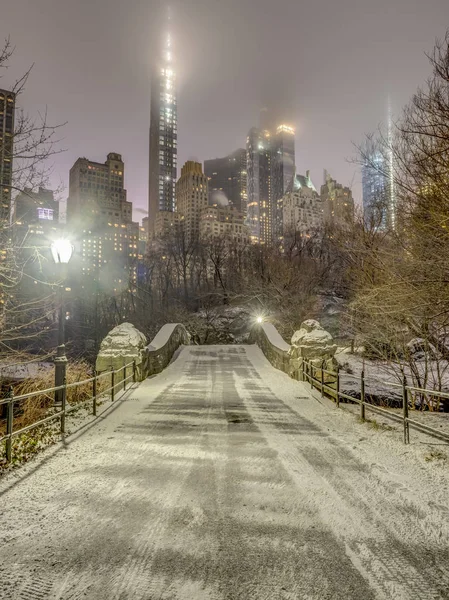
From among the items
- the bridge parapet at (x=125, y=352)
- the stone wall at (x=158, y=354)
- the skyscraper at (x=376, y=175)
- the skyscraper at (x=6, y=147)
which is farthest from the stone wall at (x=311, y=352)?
the skyscraper at (x=6, y=147)

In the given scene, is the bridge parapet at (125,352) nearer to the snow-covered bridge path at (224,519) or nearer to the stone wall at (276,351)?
the stone wall at (276,351)

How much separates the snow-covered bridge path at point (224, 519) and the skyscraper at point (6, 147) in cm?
664

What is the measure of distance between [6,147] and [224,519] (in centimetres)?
979

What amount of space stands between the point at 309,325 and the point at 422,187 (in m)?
7.30

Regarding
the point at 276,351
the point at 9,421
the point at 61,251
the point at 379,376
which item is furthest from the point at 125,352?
the point at 379,376

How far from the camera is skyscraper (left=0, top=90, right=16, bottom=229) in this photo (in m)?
8.63

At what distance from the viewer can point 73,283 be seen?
64.6 m

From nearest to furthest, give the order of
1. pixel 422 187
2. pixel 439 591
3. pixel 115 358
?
pixel 439 591 < pixel 422 187 < pixel 115 358

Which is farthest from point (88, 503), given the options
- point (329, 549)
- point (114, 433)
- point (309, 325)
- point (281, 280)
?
point (281, 280)

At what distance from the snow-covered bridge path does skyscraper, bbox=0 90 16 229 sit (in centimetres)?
664

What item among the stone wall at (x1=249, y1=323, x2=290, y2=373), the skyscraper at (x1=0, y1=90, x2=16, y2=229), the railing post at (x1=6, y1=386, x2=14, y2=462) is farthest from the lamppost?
the stone wall at (x1=249, y1=323, x2=290, y2=373)

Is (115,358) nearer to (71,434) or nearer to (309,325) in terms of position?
(71,434)

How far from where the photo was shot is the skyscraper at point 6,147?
28.3ft

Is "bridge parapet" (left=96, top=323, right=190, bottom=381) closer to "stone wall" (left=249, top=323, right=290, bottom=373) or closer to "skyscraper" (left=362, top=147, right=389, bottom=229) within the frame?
"stone wall" (left=249, top=323, right=290, bottom=373)
